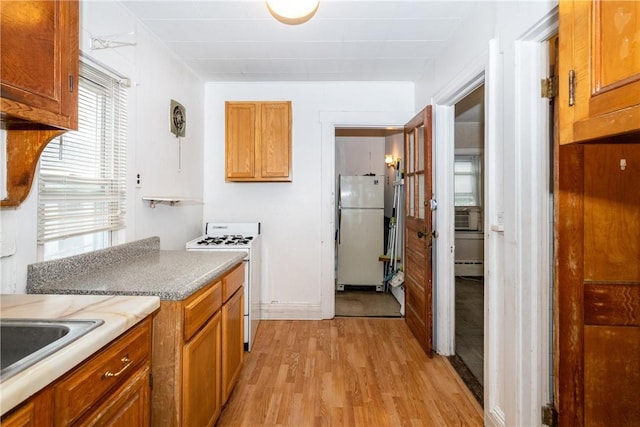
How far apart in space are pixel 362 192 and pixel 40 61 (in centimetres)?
381

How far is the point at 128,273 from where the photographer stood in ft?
5.10

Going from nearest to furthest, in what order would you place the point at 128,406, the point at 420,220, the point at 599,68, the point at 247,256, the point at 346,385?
the point at 599,68
the point at 128,406
the point at 346,385
the point at 247,256
the point at 420,220

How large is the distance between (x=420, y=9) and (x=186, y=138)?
2161 millimetres

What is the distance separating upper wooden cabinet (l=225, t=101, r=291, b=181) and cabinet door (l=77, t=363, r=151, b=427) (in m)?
2.21

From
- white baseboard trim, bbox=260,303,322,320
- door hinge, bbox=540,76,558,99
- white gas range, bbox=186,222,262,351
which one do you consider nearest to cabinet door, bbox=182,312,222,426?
white gas range, bbox=186,222,262,351

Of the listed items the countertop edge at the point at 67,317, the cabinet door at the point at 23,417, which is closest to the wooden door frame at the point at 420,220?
the countertop edge at the point at 67,317

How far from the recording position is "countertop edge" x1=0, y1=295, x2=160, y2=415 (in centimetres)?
65

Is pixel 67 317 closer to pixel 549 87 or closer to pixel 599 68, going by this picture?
pixel 599 68

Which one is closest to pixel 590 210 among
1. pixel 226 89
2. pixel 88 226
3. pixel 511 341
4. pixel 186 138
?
pixel 511 341

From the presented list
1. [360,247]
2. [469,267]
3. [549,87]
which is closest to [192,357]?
[549,87]

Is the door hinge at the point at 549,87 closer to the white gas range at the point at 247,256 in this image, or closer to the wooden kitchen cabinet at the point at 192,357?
the wooden kitchen cabinet at the point at 192,357

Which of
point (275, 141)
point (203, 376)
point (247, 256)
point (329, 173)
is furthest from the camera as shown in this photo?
point (329, 173)

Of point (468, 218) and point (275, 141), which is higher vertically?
point (275, 141)

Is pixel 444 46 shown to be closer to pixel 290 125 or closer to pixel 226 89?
pixel 290 125
